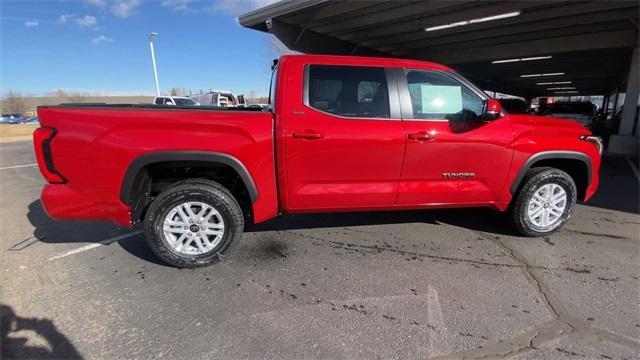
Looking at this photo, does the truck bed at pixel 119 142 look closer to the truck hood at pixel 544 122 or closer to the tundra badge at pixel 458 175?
the tundra badge at pixel 458 175

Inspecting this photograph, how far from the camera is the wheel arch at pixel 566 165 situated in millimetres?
3936

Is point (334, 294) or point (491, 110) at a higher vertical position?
point (491, 110)

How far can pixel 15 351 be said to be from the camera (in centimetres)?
234

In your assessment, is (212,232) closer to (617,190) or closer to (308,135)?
(308,135)

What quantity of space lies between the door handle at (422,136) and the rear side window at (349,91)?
315 mm

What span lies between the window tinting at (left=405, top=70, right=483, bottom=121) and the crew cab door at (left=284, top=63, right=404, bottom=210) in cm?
25

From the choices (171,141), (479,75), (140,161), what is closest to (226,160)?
(171,141)

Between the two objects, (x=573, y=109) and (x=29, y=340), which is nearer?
(x=29, y=340)

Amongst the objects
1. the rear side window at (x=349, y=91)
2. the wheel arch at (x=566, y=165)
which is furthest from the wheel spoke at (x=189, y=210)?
the wheel arch at (x=566, y=165)

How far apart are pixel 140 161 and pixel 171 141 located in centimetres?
31

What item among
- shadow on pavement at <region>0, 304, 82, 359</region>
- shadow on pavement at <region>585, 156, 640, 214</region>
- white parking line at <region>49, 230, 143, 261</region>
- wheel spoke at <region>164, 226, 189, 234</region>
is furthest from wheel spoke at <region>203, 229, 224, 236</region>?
shadow on pavement at <region>585, 156, 640, 214</region>

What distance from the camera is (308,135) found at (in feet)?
11.2

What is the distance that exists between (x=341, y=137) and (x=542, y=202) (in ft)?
8.18

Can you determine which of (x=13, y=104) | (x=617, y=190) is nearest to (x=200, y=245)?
(x=617, y=190)
